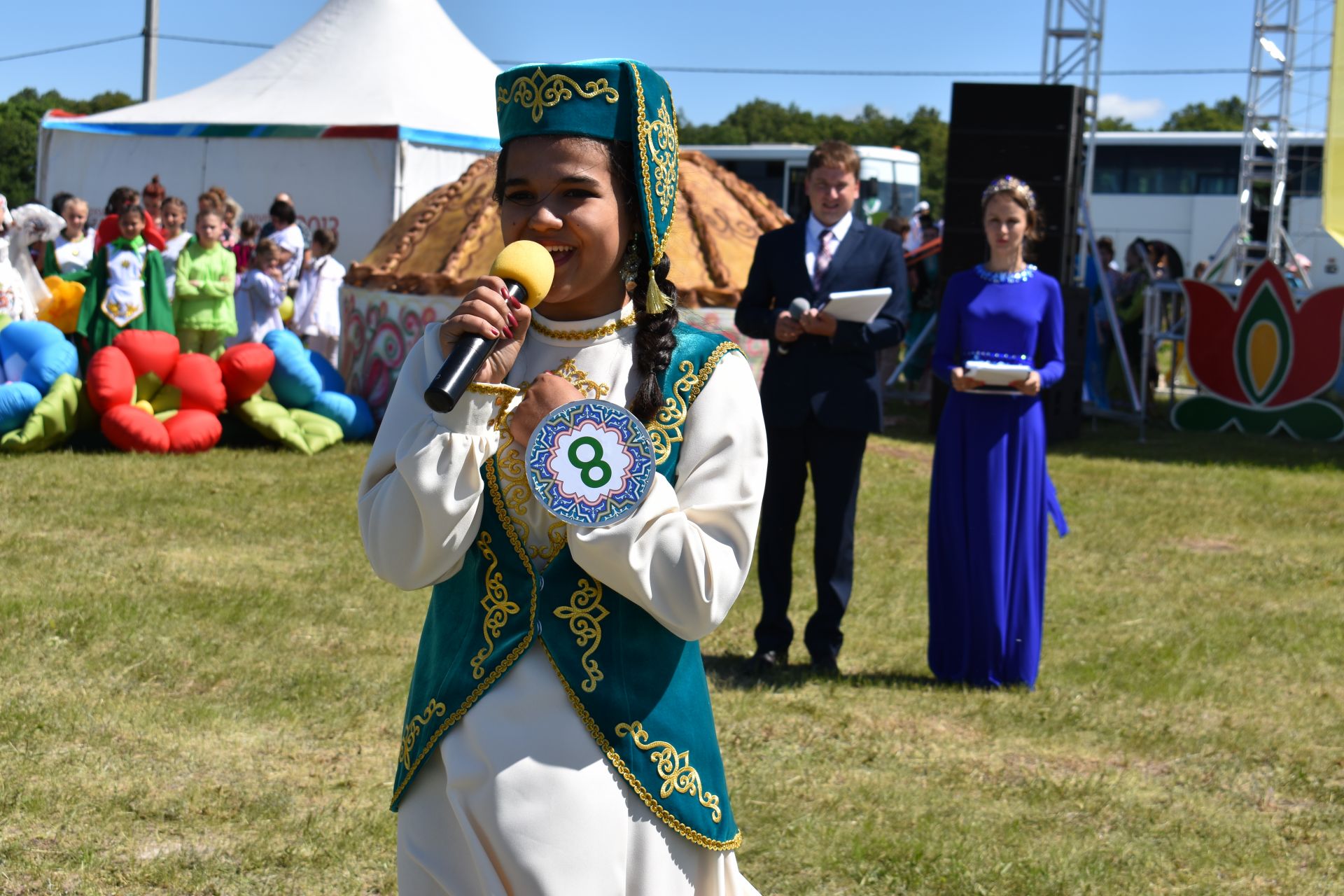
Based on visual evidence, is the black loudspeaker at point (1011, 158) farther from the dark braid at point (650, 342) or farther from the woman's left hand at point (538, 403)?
the woman's left hand at point (538, 403)

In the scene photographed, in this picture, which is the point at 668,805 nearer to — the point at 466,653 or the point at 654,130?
the point at 466,653

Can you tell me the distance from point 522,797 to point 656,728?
231 millimetres

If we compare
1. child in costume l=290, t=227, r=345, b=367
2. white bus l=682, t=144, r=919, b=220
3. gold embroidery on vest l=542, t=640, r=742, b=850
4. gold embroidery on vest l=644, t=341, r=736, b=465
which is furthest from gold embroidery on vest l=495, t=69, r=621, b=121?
white bus l=682, t=144, r=919, b=220

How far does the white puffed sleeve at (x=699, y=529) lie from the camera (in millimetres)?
2088

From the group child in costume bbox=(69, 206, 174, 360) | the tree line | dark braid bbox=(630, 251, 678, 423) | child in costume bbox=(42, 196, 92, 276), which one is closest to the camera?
dark braid bbox=(630, 251, 678, 423)

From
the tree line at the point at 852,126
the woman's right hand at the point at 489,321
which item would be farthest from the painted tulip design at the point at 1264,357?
the tree line at the point at 852,126

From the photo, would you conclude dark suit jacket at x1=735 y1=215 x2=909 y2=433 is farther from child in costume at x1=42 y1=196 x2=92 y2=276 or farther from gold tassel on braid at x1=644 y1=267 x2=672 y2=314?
child in costume at x1=42 y1=196 x2=92 y2=276

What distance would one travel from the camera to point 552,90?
7.22 ft

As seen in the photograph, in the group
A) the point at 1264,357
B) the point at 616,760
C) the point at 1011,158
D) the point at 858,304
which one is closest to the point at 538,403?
the point at 616,760

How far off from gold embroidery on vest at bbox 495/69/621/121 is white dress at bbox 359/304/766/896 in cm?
38

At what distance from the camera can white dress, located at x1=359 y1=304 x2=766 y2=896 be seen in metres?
2.09

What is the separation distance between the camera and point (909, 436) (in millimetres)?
13445

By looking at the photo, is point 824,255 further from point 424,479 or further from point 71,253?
point 71,253

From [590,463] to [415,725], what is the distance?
1.73 feet
